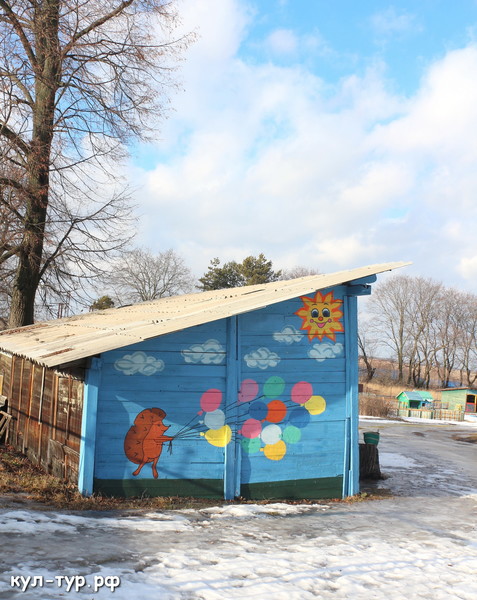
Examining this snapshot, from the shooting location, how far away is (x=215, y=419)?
30.0 ft

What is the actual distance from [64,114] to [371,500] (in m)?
14.4

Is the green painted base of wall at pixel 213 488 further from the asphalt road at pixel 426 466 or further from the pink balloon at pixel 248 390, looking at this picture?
the asphalt road at pixel 426 466

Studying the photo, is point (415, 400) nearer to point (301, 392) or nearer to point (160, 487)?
point (301, 392)

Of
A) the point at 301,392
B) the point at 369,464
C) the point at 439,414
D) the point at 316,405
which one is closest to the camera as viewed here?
the point at 301,392

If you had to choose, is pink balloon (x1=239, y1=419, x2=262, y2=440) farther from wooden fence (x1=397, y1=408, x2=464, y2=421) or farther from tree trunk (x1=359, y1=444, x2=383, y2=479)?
wooden fence (x1=397, y1=408, x2=464, y2=421)

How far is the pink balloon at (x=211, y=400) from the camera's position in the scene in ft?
29.9

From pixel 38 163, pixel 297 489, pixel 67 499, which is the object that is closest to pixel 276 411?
pixel 297 489

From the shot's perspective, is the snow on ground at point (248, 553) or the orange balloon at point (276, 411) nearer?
the snow on ground at point (248, 553)

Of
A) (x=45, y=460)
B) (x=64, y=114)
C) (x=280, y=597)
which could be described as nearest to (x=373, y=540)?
(x=280, y=597)

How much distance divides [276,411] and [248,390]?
678 mm

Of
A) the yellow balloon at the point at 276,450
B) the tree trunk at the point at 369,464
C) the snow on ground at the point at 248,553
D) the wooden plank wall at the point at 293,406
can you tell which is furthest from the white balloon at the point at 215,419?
the tree trunk at the point at 369,464

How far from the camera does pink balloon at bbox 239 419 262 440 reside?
30.7 feet

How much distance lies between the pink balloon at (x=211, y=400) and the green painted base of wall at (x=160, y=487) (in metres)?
1.21

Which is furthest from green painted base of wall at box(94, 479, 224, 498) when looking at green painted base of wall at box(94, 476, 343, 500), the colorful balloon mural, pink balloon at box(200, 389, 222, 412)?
pink balloon at box(200, 389, 222, 412)
